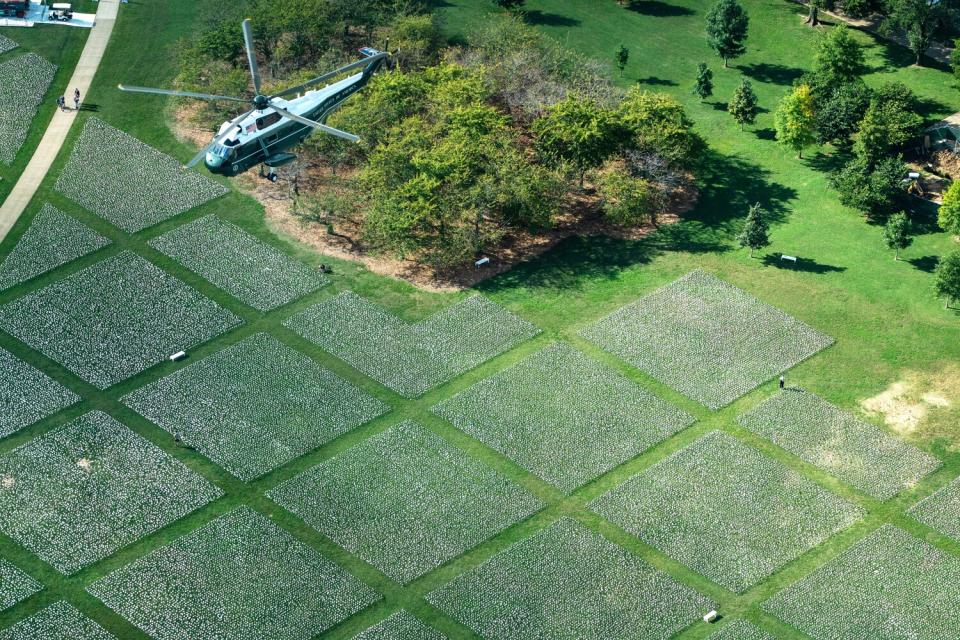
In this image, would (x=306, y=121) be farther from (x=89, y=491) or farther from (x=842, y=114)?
(x=842, y=114)

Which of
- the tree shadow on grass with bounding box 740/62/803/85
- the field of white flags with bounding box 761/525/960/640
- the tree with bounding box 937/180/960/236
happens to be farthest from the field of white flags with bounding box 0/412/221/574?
the tree shadow on grass with bounding box 740/62/803/85

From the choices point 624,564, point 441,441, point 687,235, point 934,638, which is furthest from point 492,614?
point 687,235

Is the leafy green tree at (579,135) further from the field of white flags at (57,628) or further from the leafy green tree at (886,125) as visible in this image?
the field of white flags at (57,628)

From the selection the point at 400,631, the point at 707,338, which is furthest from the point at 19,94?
the point at 400,631

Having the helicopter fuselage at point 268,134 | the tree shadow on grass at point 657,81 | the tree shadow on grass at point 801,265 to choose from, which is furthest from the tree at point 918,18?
the helicopter fuselage at point 268,134

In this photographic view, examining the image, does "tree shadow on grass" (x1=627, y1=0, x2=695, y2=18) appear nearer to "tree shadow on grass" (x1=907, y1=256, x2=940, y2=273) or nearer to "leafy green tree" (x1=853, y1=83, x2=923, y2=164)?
"leafy green tree" (x1=853, y1=83, x2=923, y2=164)
